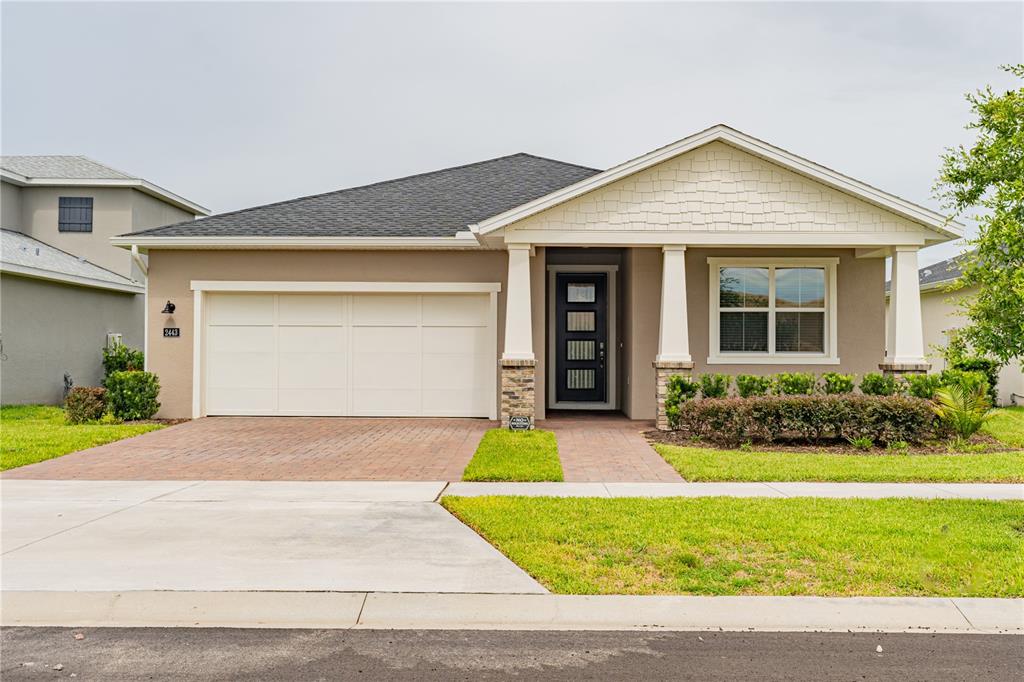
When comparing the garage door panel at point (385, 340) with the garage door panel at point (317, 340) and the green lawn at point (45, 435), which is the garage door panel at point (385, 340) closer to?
the garage door panel at point (317, 340)

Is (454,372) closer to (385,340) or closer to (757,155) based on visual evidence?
(385,340)

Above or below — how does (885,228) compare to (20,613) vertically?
above

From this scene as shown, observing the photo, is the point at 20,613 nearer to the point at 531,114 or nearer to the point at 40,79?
the point at 40,79

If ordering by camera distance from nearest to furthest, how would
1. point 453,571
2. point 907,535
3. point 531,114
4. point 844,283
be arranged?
1. point 453,571
2. point 907,535
3. point 844,283
4. point 531,114

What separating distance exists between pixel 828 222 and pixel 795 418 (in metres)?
3.82

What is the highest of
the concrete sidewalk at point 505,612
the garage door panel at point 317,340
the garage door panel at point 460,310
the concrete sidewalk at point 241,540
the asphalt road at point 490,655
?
the garage door panel at point 460,310

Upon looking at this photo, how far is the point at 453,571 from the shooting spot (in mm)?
5543

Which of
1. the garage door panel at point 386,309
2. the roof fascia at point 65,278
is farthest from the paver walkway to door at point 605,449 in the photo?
the roof fascia at point 65,278

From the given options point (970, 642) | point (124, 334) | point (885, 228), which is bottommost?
point (970, 642)

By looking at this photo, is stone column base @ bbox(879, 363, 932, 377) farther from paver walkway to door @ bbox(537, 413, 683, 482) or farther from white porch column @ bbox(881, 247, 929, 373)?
paver walkway to door @ bbox(537, 413, 683, 482)

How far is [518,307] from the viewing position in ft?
43.6

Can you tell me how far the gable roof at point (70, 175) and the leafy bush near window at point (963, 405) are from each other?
22.8 m

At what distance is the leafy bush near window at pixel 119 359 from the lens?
20.2 m

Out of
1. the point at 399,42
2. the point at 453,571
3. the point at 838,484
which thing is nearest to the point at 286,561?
the point at 453,571
